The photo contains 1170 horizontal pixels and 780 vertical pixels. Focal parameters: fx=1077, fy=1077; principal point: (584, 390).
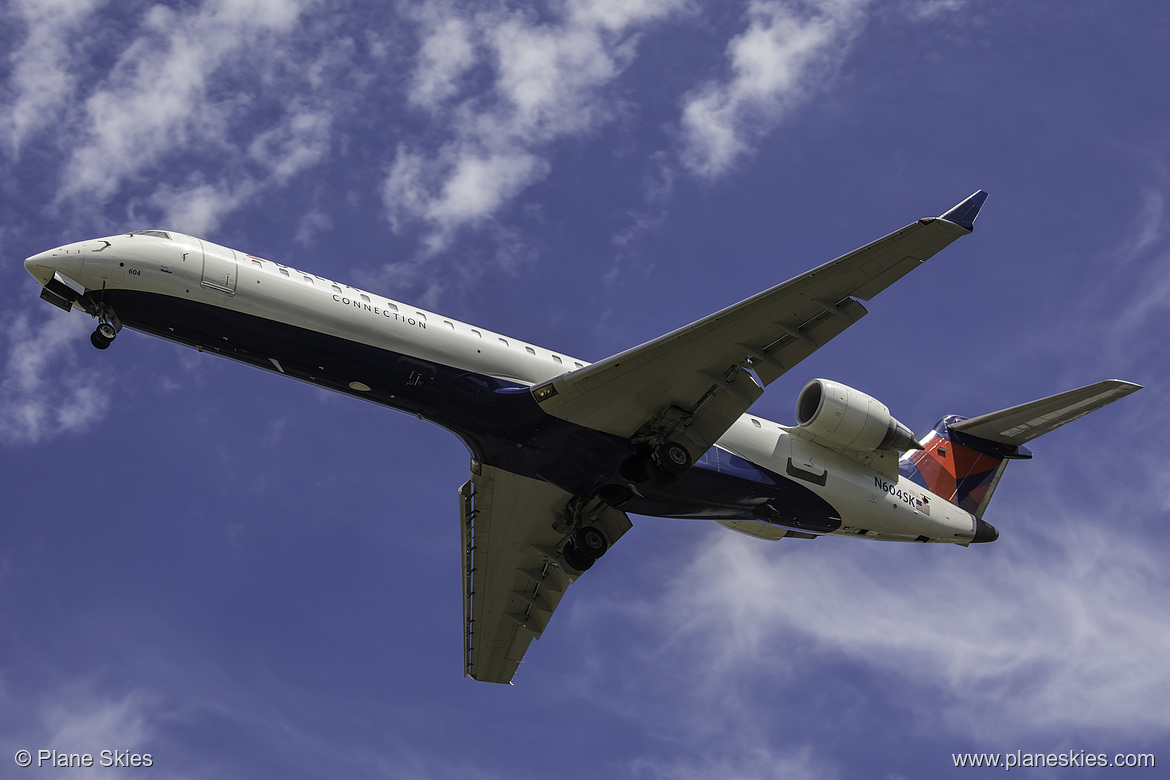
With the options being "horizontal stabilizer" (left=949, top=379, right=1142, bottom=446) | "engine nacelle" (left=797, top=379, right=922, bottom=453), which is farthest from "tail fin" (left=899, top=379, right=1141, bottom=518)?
"engine nacelle" (left=797, top=379, right=922, bottom=453)

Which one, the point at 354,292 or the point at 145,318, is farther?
the point at 354,292

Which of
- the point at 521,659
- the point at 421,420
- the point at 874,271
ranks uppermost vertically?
the point at 874,271

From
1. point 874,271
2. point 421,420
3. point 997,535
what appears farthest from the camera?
point 997,535

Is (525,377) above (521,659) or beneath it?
above

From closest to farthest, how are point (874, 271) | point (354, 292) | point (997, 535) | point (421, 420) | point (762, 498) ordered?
1. point (874, 271)
2. point (354, 292)
3. point (421, 420)
4. point (762, 498)
5. point (997, 535)

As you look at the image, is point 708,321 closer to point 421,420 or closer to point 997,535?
point 421,420

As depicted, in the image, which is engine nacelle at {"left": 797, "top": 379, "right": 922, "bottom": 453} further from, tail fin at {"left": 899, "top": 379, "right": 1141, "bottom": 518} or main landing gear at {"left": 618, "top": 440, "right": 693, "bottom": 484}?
main landing gear at {"left": 618, "top": 440, "right": 693, "bottom": 484}

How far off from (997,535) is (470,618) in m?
13.2

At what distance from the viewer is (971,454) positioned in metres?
26.9

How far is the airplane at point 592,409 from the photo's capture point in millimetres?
19453

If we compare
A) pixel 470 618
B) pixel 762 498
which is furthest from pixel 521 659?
pixel 762 498

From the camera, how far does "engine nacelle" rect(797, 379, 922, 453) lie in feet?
76.7

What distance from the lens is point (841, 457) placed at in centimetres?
2428

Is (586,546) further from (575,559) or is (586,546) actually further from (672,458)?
(672,458)
